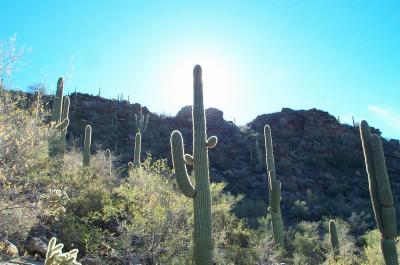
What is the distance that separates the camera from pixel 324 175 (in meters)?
35.5

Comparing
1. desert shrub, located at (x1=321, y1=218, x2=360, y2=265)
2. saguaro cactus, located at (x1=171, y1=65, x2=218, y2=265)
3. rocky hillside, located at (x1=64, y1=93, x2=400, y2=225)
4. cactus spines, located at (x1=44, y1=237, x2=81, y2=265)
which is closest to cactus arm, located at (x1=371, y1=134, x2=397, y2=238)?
desert shrub, located at (x1=321, y1=218, x2=360, y2=265)

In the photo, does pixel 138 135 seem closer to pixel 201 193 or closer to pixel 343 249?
pixel 343 249

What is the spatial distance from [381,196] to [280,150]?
26552 mm

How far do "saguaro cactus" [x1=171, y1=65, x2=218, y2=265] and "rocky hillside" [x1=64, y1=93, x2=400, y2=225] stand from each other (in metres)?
15.5

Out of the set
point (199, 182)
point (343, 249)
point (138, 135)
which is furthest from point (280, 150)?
point (199, 182)

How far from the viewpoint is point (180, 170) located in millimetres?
10484

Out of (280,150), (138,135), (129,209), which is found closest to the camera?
(129,209)

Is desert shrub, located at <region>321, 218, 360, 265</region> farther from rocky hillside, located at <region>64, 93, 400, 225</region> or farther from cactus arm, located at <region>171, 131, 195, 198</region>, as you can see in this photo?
rocky hillside, located at <region>64, 93, 400, 225</region>

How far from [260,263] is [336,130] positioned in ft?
101

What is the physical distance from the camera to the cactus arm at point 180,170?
10.4m

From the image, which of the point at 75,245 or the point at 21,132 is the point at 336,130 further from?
the point at 21,132

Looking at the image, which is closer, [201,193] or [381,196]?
[201,193]

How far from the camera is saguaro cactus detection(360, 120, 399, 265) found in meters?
10.9

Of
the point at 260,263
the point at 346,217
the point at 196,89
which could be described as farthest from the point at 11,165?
the point at 346,217
